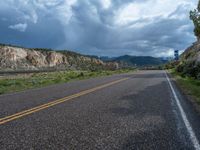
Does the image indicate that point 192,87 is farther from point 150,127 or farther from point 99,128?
point 99,128

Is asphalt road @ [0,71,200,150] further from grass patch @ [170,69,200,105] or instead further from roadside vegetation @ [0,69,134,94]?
roadside vegetation @ [0,69,134,94]

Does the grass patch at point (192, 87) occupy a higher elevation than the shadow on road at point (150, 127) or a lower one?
lower

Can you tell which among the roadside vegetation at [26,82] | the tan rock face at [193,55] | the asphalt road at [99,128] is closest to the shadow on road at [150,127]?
the asphalt road at [99,128]

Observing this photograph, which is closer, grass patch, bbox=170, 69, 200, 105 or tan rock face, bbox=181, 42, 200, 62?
grass patch, bbox=170, 69, 200, 105

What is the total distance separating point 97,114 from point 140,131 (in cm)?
232

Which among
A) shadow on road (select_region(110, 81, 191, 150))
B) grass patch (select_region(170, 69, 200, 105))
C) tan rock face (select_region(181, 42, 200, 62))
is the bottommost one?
grass patch (select_region(170, 69, 200, 105))

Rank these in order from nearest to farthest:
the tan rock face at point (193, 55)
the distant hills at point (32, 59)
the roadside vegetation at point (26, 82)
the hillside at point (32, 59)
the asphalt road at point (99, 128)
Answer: the asphalt road at point (99, 128)
the roadside vegetation at point (26, 82)
the tan rock face at point (193, 55)
the distant hills at point (32, 59)
the hillside at point (32, 59)

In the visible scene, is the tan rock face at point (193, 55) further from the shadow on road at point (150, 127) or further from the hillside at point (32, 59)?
the hillside at point (32, 59)

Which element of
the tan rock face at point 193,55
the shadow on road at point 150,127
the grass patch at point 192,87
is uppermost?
the tan rock face at point 193,55

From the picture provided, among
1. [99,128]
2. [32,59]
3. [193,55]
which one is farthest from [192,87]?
[32,59]

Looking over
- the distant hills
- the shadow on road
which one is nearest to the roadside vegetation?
the shadow on road

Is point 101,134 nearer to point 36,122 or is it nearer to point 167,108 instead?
point 36,122

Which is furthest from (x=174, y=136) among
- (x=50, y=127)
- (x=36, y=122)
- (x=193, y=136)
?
(x=36, y=122)

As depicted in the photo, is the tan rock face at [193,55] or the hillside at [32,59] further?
the hillside at [32,59]
